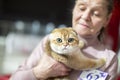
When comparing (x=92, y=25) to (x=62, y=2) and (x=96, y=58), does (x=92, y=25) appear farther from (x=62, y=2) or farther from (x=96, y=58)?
(x=62, y=2)

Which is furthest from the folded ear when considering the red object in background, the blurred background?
the blurred background

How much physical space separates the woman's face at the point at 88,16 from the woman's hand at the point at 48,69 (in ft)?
0.38

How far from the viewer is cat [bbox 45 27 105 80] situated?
77cm

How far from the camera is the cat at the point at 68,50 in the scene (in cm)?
77

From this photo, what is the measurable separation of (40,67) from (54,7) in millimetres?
2024

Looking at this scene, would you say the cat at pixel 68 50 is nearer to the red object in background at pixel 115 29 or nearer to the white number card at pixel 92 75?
the white number card at pixel 92 75

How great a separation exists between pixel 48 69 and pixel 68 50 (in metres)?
0.12

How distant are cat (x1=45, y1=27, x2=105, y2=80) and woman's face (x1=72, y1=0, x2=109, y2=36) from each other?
0.14 feet

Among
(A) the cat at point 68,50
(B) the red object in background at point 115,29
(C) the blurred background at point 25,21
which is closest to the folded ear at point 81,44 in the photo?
(A) the cat at point 68,50

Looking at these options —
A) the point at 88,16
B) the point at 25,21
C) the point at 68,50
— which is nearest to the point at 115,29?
the point at 88,16

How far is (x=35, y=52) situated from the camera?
95 cm

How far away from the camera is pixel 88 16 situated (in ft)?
2.85

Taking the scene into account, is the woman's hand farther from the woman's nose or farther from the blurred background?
the blurred background

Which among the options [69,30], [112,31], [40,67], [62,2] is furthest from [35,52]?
[62,2]
